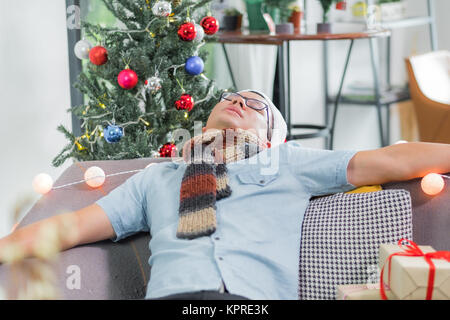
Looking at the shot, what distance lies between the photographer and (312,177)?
4.36 feet

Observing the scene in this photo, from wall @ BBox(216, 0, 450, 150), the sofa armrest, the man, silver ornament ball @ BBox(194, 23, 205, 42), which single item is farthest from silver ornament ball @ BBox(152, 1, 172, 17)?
wall @ BBox(216, 0, 450, 150)

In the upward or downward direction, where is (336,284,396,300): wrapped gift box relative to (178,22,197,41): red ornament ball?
downward

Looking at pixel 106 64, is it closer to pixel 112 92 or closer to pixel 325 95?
pixel 112 92

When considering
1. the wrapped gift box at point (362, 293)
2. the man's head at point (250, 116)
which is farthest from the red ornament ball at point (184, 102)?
the wrapped gift box at point (362, 293)

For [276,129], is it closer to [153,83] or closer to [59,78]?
[153,83]

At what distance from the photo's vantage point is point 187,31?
84.9 inches

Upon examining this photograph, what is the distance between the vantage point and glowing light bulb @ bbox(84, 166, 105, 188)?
5.11 ft

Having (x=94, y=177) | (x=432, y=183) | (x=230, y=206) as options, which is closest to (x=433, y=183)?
(x=432, y=183)

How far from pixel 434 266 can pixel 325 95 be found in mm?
A: 3268

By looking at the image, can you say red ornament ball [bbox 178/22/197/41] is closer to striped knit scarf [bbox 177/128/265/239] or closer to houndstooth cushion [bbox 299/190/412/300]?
striped knit scarf [bbox 177/128/265/239]

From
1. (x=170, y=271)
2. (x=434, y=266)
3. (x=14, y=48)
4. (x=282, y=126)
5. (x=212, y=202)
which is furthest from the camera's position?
(x=14, y=48)

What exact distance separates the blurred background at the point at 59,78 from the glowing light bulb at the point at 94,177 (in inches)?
6.8
